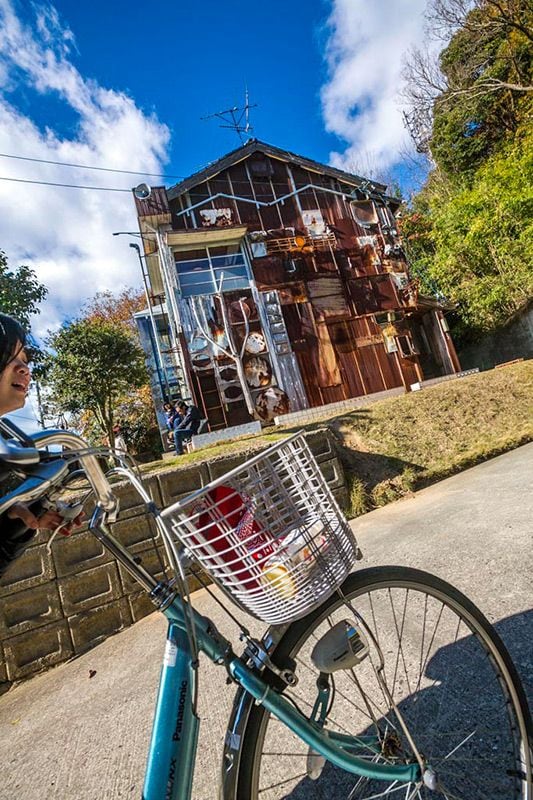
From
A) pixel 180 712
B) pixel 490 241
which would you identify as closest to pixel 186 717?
pixel 180 712

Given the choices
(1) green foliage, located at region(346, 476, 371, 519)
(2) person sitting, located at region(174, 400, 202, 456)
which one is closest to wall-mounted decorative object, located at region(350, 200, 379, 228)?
(2) person sitting, located at region(174, 400, 202, 456)

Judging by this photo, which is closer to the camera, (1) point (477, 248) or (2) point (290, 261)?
(2) point (290, 261)

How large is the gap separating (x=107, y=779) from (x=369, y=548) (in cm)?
223

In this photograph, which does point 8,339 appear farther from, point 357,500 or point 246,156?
point 246,156

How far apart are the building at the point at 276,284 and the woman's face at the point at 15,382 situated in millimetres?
10546

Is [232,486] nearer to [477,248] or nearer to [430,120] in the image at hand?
[477,248]

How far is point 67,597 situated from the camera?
302 cm

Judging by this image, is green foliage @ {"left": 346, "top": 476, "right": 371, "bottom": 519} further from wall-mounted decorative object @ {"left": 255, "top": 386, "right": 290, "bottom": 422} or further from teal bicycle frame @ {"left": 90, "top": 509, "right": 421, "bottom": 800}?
wall-mounted decorative object @ {"left": 255, "top": 386, "right": 290, "bottom": 422}

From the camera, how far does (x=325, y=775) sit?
1.44 meters

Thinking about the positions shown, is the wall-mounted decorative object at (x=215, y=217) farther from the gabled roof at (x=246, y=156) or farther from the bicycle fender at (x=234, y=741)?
the bicycle fender at (x=234, y=741)

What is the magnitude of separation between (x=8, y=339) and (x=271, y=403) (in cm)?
1104

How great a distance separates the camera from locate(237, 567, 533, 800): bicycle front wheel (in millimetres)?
1088

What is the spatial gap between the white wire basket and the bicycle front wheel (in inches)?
6.2

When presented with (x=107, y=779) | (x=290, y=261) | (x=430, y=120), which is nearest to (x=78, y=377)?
(x=290, y=261)
